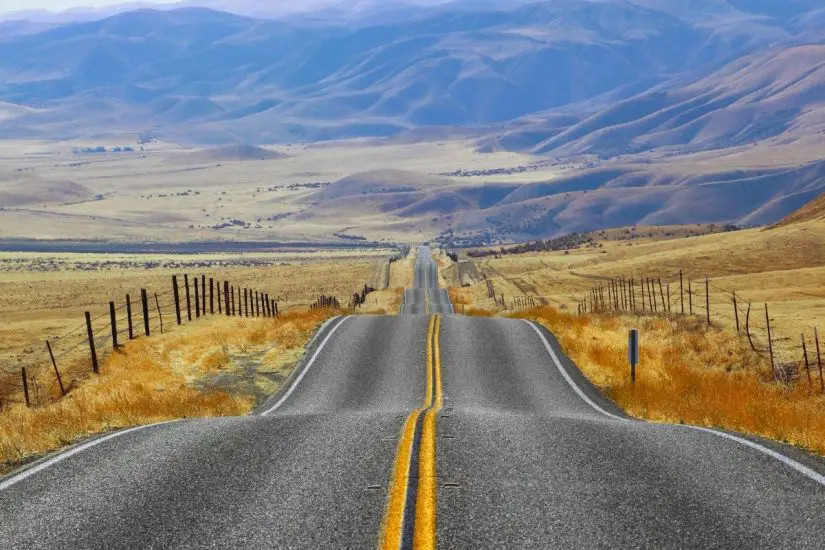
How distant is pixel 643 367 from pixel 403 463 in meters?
14.7

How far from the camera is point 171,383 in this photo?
74.0 ft

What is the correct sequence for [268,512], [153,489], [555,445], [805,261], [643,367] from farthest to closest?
[805,261]
[643,367]
[555,445]
[153,489]
[268,512]

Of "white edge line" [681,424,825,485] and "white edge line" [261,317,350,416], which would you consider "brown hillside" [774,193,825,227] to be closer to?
"white edge line" [261,317,350,416]

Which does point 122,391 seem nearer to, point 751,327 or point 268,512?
point 268,512

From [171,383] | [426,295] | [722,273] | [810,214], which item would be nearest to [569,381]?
[171,383]

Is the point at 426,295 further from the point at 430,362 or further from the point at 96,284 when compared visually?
the point at 430,362

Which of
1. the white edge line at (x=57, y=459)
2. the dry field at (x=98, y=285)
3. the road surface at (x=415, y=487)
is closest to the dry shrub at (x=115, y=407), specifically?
the white edge line at (x=57, y=459)

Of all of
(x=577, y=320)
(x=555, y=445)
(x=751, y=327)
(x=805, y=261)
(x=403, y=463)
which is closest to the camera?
(x=403, y=463)

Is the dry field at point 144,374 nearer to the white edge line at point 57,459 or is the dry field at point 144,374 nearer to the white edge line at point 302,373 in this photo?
the white edge line at point 302,373

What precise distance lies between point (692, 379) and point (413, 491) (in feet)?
43.6

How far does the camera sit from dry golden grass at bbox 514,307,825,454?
15.8 metres

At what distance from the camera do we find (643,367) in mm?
24562

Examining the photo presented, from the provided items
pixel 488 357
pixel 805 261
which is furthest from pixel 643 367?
pixel 805 261

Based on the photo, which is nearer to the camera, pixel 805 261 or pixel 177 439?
pixel 177 439
